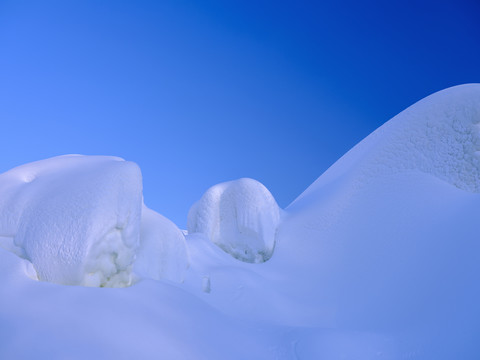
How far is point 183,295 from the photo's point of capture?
2.56 metres

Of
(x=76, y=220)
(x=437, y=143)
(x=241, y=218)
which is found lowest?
(x=76, y=220)

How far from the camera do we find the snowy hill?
2012mm

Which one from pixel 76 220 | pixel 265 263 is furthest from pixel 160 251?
pixel 265 263

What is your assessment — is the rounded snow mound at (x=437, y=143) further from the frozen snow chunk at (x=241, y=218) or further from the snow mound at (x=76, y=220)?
the snow mound at (x=76, y=220)

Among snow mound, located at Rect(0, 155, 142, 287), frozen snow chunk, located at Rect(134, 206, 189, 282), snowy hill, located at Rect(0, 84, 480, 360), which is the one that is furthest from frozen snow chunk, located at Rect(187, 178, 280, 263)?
snow mound, located at Rect(0, 155, 142, 287)

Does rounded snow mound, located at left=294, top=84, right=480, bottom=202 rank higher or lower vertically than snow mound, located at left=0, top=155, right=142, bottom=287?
higher

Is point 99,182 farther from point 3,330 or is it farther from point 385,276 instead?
point 385,276

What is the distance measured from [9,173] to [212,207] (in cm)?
368

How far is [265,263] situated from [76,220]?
3.46m

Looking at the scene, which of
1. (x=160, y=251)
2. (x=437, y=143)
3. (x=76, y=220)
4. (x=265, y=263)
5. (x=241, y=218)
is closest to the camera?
(x=76, y=220)

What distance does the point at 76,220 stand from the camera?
253 centimetres

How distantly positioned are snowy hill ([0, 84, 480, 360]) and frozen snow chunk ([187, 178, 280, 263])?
0.03 meters

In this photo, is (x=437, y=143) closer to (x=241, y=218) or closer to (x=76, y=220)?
(x=241, y=218)

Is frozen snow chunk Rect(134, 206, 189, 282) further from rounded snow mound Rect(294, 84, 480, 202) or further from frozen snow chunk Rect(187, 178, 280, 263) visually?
rounded snow mound Rect(294, 84, 480, 202)
